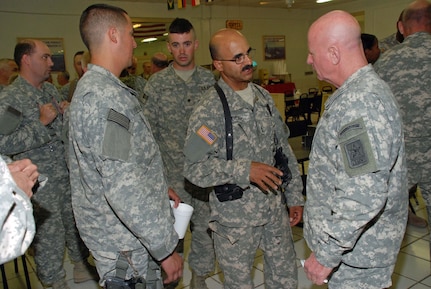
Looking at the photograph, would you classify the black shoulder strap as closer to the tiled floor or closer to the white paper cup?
the white paper cup

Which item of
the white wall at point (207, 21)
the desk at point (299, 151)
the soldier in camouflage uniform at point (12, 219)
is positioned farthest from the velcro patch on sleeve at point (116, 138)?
the white wall at point (207, 21)

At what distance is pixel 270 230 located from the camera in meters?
2.00

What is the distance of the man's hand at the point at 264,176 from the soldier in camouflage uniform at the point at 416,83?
1323 mm

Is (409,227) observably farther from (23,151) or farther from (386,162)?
(23,151)

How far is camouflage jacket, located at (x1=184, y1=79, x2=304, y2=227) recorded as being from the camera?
1.90 meters

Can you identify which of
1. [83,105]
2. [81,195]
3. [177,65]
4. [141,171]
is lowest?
[81,195]

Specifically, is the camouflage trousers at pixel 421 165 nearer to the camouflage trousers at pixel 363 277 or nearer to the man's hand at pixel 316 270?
the camouflage trousers at pixel 363 277

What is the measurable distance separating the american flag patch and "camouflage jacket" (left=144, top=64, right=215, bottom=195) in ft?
2.89

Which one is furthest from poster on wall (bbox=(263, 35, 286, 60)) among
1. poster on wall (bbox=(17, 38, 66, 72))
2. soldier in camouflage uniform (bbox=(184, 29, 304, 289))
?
soldier in camouflage uniform (bbox=(184, 29, 304, 289))

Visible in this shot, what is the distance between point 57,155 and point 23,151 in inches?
10.0

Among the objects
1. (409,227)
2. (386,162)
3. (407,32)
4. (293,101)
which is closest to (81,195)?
(386,162)

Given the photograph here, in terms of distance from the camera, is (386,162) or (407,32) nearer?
(386,162)

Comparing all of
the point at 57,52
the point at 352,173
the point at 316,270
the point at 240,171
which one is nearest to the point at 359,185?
the point at 352,173

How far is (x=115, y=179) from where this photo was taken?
1.35 meters
